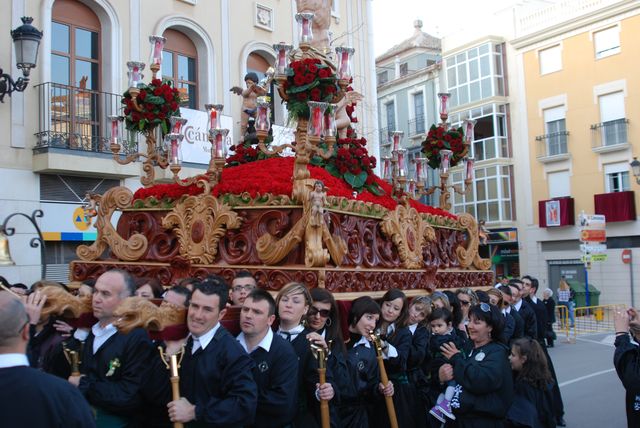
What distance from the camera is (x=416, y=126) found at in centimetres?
3450

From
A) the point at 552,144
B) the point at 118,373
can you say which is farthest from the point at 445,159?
the point at 552,144

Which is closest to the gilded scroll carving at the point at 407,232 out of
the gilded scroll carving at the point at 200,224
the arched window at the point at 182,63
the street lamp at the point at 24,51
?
the gilded scroll carving at the point at 200,224

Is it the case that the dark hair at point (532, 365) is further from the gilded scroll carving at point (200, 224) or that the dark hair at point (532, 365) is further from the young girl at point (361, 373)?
the gilded scroll carving at point (200, 224)

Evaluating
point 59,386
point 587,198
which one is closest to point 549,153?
point 587,198

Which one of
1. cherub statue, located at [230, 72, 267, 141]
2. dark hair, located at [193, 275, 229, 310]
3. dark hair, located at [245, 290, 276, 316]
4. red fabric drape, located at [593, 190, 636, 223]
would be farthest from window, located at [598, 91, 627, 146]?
dark hair, located at [193, 275, 229, 310]

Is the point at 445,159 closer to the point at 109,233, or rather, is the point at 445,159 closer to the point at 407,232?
the point at 407,232

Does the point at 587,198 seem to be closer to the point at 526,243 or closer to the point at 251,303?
the point at 526,243

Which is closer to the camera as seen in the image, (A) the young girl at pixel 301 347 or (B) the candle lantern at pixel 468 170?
(A) the young girl at pixel 301 347

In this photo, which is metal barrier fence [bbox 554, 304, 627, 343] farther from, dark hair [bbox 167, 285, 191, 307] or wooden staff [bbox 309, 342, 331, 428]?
dark hair [bbox 167, 285, 191, 307]

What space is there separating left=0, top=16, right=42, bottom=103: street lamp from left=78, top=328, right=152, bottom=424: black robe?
27.9ft

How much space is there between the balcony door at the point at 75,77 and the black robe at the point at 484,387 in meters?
9.83

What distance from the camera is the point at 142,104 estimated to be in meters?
8.16

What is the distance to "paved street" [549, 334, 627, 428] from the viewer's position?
8297mm

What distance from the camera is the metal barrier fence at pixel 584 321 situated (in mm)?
18969
